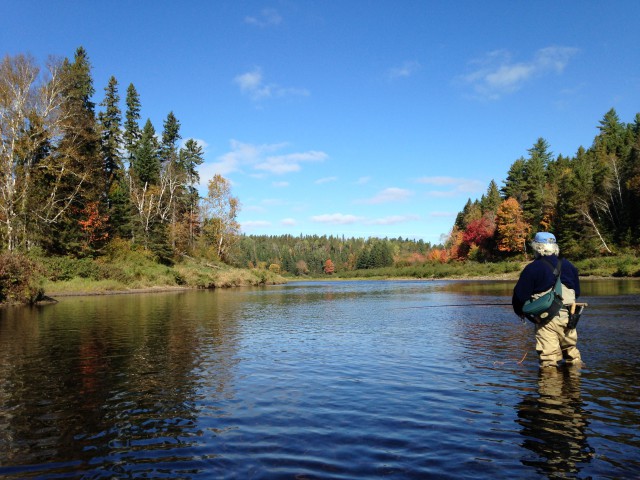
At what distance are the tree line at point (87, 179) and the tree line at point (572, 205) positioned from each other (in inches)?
2337

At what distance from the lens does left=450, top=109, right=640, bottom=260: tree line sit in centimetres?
7138

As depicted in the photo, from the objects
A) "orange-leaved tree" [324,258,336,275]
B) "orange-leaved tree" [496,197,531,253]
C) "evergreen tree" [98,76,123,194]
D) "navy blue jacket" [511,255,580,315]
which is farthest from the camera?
"orange-leaved tree" [324,258,336,275]

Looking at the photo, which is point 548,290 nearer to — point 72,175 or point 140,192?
point 72,175

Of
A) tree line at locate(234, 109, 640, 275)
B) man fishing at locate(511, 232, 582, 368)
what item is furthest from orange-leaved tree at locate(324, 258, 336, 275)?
man fishing at locate(511, 232, 582, 368)

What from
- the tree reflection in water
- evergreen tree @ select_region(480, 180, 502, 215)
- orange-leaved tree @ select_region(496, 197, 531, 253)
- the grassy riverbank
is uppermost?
evergreen tree @ select_region(480, 180, 502, 215)

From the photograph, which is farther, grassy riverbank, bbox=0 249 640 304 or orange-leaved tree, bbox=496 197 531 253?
orange-leaved tree, bbox=496 197 531 253

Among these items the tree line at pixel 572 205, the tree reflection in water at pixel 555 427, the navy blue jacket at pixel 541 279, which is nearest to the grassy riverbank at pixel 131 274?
the tree line at pixel 572 205

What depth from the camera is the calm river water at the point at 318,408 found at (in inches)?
204

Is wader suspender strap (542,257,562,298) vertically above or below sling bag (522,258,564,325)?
above

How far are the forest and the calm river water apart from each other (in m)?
24.0

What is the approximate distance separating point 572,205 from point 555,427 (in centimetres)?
8163

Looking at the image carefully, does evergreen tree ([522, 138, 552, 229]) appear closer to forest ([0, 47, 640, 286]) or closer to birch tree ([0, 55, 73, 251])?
forest ([0, 47, 640, 286])

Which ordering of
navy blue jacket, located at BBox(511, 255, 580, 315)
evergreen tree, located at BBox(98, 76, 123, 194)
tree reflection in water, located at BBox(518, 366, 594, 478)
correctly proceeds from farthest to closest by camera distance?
1. evergreen tree, located at BBox(98, 76, 123, 194)
2. navy blue jacket, located at BBox(511, 255, 580, 315)
3. tree reflection in water, located at BBox(518, 366, 594, 478)

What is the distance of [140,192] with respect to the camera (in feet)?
225
